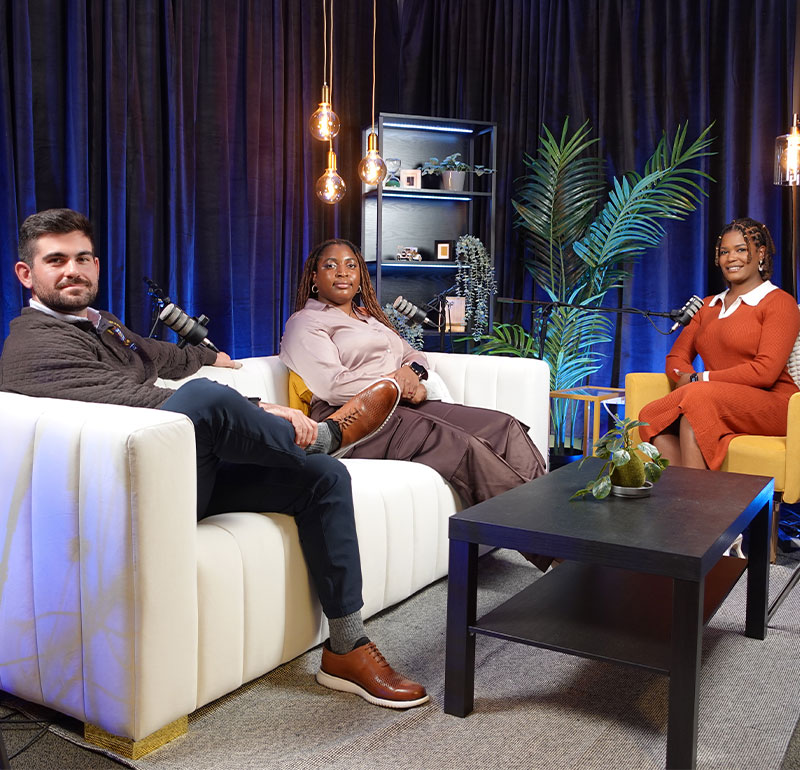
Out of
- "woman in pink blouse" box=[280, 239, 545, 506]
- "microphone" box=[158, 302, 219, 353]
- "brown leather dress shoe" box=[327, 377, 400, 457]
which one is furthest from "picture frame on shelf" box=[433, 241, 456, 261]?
"brown leather dress shoe" box=[327, 377, 400, 457]

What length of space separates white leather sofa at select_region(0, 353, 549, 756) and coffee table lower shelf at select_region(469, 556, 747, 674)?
529 mm

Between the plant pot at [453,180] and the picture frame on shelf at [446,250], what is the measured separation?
1.04ft

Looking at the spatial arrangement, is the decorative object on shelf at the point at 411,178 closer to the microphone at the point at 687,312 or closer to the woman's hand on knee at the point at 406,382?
the microphone at the point at 687,312

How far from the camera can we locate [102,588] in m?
1.59

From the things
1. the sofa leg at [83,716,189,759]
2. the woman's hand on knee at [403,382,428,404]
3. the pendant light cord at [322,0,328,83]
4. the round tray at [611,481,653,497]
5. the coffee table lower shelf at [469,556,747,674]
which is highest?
the pendant light cord at [322,0,328,83]

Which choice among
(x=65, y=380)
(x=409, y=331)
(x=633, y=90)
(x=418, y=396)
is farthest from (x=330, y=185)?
(x=633, y=90)

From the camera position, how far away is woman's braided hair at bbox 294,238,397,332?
125 inches

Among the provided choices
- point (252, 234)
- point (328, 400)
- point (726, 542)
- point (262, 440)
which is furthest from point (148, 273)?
point (726, 542)

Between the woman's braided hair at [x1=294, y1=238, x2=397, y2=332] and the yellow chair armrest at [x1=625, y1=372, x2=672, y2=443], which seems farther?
the yellow chair armrest at [x1=625, y1=372, x2=672, y2=443]

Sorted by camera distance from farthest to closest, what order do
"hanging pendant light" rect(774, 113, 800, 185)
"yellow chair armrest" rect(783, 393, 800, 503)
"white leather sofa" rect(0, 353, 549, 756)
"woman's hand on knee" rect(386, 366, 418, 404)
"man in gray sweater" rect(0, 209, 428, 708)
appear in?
"hanging pendant light" rect(774, 113, 800, 185), "woman's hand on knee" rect(386, 366, 418, 404), "yellow chair armrest" rect(783, 393, 800, 503), "man in gray sweater" rect(0, 209, 428, 708), "white leather sofa" rect(0, 353, 549, 756)

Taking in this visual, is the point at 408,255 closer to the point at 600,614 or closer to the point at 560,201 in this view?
the point at 560,201

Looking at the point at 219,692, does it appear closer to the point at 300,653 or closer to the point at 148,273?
the point at 300,653

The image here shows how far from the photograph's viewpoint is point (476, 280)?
4617 millimetres

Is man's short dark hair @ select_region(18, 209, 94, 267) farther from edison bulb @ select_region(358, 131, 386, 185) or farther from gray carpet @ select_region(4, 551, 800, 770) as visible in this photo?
edison bulb @ select_region(358, 131, 386, 185)
